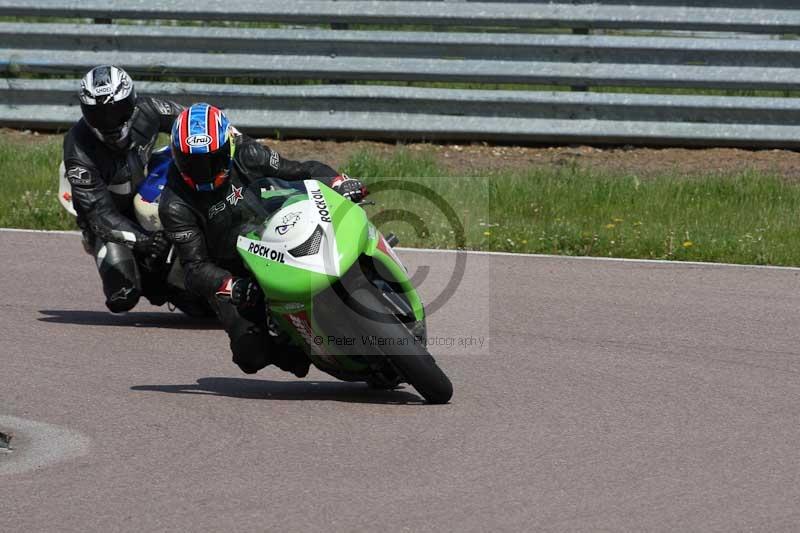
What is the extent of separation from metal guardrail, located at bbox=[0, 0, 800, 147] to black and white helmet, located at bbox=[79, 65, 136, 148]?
4766 millimetres

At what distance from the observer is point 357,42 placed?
529 inches

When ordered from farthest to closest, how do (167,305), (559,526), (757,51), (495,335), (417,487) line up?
1. (757,51)
2. (167,305)
3. (495,335)
4. (417,487)
5. (559,526)

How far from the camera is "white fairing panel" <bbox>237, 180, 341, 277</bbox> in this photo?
604 centimetres

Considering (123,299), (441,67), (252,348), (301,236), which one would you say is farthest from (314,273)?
(441,67)

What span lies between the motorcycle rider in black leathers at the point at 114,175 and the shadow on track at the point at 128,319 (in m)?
0.14

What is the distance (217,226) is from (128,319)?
2.10m

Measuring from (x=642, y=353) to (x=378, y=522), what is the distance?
3207mm

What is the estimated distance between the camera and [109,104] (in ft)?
28.5

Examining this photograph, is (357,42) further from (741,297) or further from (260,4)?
(741,297)

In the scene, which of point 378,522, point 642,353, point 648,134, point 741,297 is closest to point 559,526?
point 378,522

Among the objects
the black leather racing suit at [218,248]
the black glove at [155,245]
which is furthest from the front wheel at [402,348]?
the black glove at [155,245]

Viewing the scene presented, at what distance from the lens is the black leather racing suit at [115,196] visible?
8.77 m

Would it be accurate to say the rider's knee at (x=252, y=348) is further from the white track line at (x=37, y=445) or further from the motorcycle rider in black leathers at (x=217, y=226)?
the white track line at (x=37, y=445)

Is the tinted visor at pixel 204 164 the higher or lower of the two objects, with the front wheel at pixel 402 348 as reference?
higher
